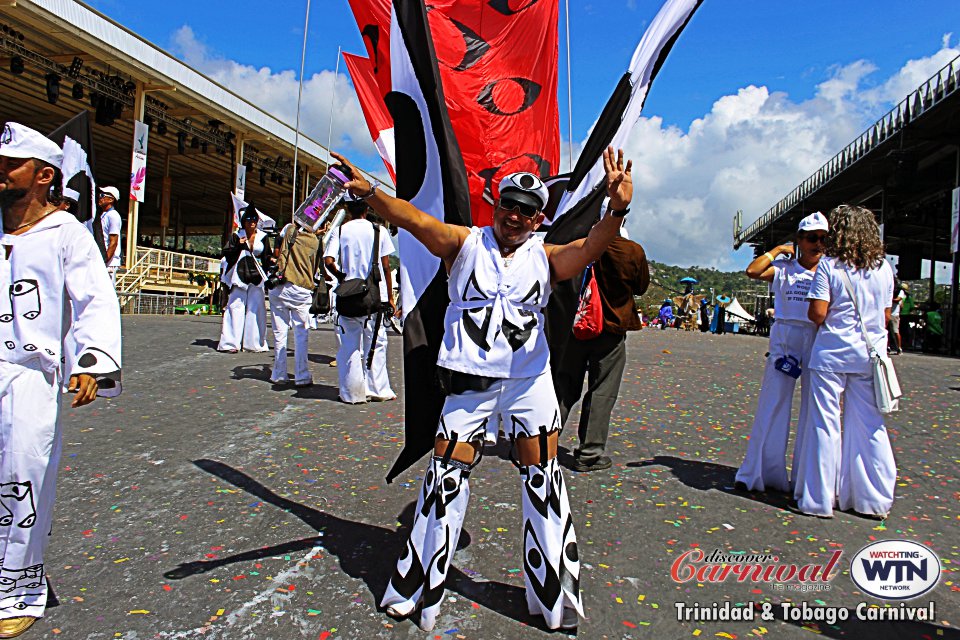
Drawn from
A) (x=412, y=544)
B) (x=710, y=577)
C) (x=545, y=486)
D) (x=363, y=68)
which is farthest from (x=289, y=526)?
(x=363, y=68)

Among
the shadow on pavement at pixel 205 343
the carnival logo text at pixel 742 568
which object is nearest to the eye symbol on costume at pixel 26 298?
the carnival logo text at pixel 742 568

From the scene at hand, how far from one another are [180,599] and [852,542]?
365 centimetres

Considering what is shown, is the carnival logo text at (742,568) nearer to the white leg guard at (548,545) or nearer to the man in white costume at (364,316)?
the white leg guard at (548,545)

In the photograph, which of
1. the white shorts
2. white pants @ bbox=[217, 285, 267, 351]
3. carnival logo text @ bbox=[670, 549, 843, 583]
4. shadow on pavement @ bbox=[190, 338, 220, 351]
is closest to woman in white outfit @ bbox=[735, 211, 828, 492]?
carnival logo text @ bbox=[670, 549, 843, 583]

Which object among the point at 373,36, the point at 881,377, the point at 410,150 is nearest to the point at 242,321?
the point at 373,36

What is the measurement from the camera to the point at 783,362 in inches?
177

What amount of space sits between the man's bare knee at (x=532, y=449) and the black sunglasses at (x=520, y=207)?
3.21ft

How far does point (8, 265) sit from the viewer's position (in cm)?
263

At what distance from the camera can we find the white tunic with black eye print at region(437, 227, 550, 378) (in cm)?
275

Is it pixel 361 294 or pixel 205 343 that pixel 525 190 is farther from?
pixel 205 343

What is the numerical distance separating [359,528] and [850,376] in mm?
3297

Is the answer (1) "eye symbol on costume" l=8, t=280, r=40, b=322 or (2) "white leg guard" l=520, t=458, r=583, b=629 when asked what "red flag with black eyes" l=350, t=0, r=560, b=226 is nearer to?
(2) "white leg guard" l=520, t=458, r=583, b=629

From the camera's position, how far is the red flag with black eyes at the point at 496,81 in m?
4.85

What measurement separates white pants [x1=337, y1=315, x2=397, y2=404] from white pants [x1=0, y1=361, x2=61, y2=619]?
4372 millimetres
